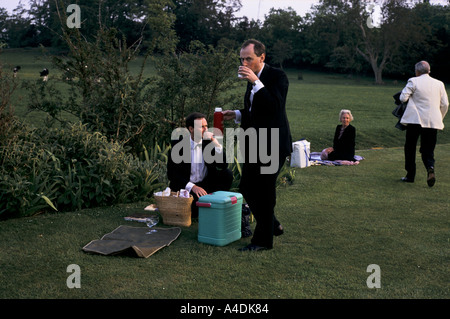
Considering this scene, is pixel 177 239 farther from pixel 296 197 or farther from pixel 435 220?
pixel 435 220

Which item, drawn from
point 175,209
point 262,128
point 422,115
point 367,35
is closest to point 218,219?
point 175,209

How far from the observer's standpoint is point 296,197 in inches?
314

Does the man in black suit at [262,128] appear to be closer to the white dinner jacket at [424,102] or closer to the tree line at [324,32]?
the white dinner jacket at [424,102]

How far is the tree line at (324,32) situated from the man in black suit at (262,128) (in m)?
54.9

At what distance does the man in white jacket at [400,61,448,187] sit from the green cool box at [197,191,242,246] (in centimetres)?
491

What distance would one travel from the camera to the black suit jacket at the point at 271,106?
4.88 m

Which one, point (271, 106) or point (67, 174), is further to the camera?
point (67, 174)

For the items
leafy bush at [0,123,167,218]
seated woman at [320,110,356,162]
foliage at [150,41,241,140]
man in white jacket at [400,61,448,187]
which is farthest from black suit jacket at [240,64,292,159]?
seated woman at [320,110,356,162]

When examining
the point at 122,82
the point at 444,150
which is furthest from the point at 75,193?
the point at 444,150

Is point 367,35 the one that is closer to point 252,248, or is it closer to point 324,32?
point 324,32

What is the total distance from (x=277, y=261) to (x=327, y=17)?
77273 millimetres

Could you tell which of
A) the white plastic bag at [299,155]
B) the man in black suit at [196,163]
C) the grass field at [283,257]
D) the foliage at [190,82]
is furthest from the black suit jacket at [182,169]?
the white plastic bag at [299,155]

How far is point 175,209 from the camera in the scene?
629 centimetres

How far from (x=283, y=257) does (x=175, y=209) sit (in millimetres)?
1736
